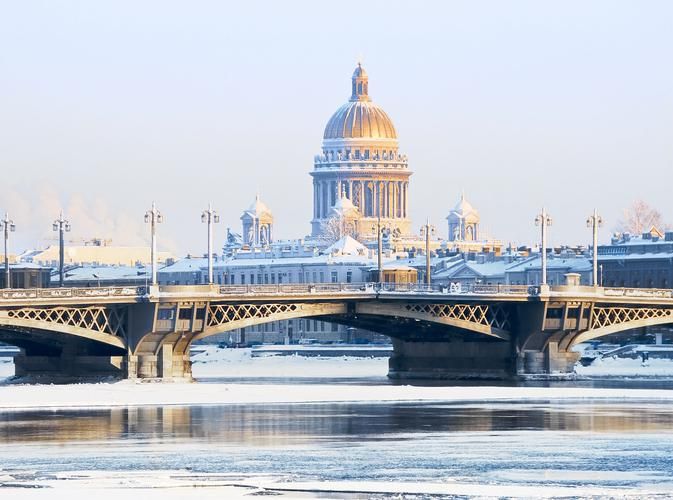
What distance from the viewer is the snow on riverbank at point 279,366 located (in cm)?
13962

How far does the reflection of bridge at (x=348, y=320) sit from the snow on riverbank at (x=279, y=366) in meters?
8.74

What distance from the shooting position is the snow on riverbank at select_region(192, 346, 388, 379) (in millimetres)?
139625

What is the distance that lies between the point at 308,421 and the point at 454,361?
170ft

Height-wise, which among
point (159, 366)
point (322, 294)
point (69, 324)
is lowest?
point (159, 366)

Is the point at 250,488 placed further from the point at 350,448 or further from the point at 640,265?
the point at 640,265

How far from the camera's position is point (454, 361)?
128m

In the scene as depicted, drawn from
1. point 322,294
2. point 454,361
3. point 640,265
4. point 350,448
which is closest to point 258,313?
point 322,294

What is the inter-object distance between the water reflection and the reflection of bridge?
23.2 meters

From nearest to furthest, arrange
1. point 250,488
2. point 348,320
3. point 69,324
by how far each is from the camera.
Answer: point 250,488, point 69,324, point 348,320

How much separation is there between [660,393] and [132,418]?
29.4m

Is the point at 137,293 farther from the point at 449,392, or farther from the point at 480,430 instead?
the point at 480,430

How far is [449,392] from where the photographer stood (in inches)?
3927

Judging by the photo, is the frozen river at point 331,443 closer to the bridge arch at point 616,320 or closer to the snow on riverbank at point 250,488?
the snow on riverbank at point 250,488

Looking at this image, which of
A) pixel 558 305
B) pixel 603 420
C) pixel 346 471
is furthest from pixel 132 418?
pixel 558 305
